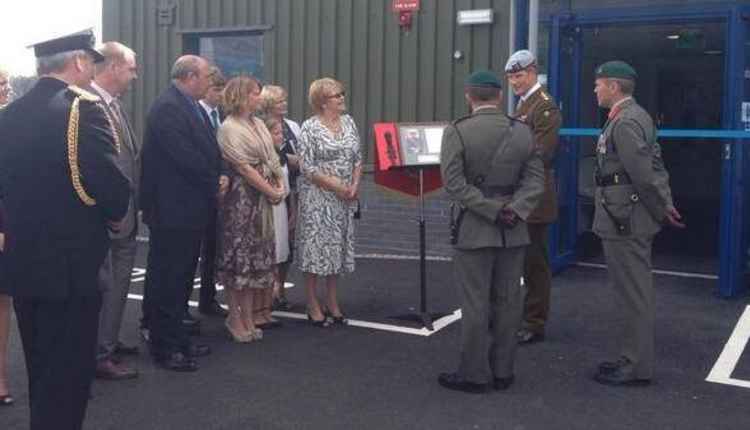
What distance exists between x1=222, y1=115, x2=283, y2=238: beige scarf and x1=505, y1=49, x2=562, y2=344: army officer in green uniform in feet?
5.52

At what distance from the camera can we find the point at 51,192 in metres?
3.60

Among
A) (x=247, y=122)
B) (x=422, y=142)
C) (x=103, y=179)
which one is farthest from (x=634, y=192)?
(x=103, y=179)

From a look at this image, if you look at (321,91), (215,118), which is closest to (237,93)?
(321,91)

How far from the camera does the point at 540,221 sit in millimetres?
6062

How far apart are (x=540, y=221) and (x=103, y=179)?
3249mm

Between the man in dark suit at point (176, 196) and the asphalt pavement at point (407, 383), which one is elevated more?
the man in dark suit at point (176, 196)

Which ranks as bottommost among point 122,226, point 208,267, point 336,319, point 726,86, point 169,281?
point 336,319

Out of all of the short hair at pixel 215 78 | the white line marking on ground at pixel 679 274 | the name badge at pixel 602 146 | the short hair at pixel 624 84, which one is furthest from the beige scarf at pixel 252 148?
the white line marking on ground at pixel 679 274

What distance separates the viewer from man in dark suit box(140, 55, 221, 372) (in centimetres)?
534

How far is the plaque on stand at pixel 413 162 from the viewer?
6.65 metres

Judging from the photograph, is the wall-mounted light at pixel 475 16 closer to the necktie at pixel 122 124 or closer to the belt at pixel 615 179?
the belt at pixel 615 179

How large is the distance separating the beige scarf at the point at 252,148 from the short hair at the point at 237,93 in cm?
7

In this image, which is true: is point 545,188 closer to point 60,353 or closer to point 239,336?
point 239,336

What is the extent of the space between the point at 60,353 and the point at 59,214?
56 centimetres
